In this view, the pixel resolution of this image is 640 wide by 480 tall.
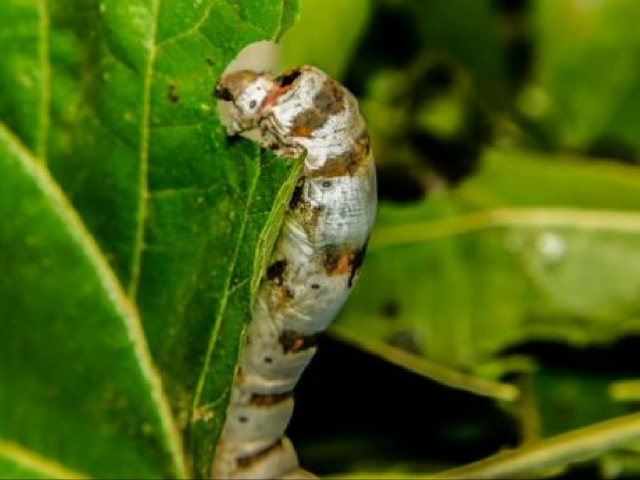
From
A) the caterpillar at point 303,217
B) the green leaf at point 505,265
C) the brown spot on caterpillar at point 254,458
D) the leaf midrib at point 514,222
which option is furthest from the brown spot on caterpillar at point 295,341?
the leaf midrib at point 514,222

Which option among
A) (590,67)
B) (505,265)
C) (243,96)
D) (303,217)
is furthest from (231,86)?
(590,67)

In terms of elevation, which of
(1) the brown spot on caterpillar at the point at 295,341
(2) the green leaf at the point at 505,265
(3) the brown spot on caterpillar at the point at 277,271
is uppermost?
(3) the brown spot on caterpillar at the point at 277,271

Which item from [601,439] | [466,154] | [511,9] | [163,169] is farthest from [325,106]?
[511,9]

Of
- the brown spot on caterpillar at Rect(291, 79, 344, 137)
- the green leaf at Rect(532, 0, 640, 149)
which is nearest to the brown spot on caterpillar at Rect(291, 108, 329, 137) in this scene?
the brown spot on caterpillar at Rect(291, 79, 344, 137)

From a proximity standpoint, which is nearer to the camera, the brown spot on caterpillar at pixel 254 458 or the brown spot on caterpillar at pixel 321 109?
the brown spot on caterpillar at pixel 321 109

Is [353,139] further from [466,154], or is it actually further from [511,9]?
[511,9]

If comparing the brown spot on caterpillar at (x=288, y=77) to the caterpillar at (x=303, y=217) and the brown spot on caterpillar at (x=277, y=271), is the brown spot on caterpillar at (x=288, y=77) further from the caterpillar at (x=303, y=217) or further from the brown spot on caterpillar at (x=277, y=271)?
the brown spot on caterpillar at (x=277, y=271)

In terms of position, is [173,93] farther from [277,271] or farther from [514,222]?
[514,222]
